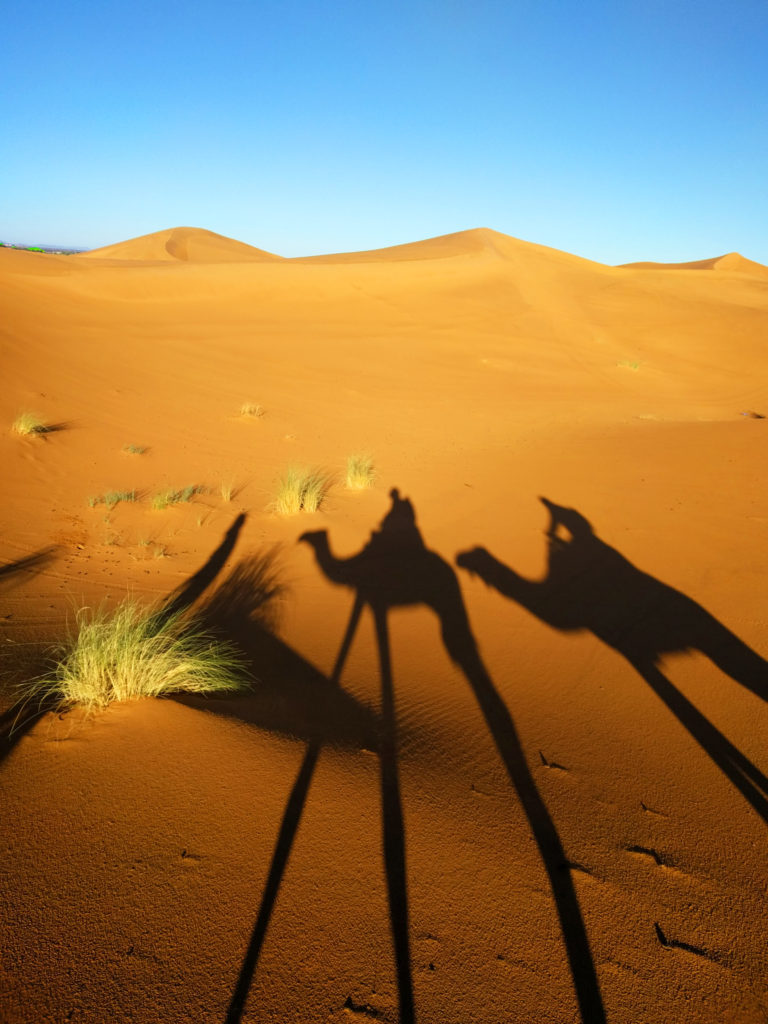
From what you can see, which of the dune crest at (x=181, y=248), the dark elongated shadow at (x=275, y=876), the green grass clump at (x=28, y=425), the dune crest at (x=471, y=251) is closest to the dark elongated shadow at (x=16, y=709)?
the dark elongated shadow at (x=275, y=876)

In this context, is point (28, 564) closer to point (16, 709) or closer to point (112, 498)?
point (112, 498)

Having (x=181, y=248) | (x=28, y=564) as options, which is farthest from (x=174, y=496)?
(x=181, y=248)

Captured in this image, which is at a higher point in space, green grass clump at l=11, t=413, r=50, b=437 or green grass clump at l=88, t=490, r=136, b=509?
green grass clump at l=11, t=413, r=50, b=437

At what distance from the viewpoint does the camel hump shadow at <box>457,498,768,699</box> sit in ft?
14.5

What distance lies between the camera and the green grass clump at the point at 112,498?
7.14m

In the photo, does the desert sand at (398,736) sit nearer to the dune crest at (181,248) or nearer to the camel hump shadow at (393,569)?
the camel hump shadow at (393,569)

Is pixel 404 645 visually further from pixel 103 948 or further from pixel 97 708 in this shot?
pixel 103 948

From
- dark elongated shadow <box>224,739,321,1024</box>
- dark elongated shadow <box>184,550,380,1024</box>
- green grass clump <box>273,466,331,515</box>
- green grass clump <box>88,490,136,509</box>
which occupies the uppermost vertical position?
green grass clump <box>273,466,331,515</box>

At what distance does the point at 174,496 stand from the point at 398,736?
5239mm

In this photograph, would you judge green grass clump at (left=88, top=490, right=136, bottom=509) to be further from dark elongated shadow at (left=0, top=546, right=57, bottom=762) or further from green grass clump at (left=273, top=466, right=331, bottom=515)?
dark elongated shadow at (left=0, top=546, right=57, bottom=762)

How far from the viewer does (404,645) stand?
15.0ft

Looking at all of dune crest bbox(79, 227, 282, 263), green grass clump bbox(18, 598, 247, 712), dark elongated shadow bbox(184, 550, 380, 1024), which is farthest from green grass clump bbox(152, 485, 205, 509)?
dune crest bbox(79, 227, 282, 263)

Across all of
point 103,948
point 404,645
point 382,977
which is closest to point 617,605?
point 404,645

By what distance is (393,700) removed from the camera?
3.77 m
